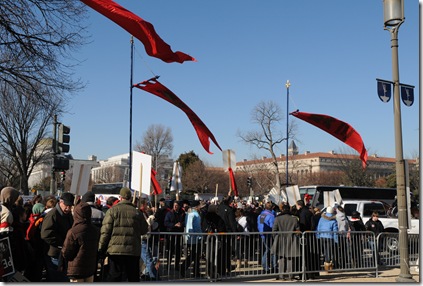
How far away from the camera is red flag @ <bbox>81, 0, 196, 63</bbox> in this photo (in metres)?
9.24

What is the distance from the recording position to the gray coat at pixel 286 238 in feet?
37.2

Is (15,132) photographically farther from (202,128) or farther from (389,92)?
(389,92)

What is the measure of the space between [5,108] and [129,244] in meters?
23.6

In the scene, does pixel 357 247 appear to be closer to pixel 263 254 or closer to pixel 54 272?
pixel 263 254

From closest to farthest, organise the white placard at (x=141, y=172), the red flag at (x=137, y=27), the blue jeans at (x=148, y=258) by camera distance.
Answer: the red flag at (x=137, y=27) → the blue jeans at (x=148, y=258) → the white placard at (x=141, y=172)

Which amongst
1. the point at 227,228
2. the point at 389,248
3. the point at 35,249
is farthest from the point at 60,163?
the point at 389,248

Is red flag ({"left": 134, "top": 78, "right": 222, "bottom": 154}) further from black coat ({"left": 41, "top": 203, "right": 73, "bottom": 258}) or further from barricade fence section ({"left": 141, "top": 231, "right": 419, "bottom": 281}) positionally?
black coat ({"left": 41, "top": 203, "right": 73, "bottom": 258})

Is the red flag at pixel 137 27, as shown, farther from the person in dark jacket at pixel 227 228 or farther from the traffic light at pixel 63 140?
the traffic light at pixel 63 140

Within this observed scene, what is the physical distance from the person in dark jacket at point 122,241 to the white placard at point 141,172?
5.73ft

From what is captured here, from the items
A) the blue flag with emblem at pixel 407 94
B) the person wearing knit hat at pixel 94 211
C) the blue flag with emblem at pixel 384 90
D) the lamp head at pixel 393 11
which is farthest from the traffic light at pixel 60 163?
the lamp head at pixel 393 11

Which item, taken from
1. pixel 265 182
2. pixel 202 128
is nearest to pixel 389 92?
pixel 202 128

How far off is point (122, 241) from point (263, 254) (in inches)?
176

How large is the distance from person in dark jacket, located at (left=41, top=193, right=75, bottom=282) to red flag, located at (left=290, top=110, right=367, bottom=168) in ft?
25.4

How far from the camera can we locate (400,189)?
10375mm
